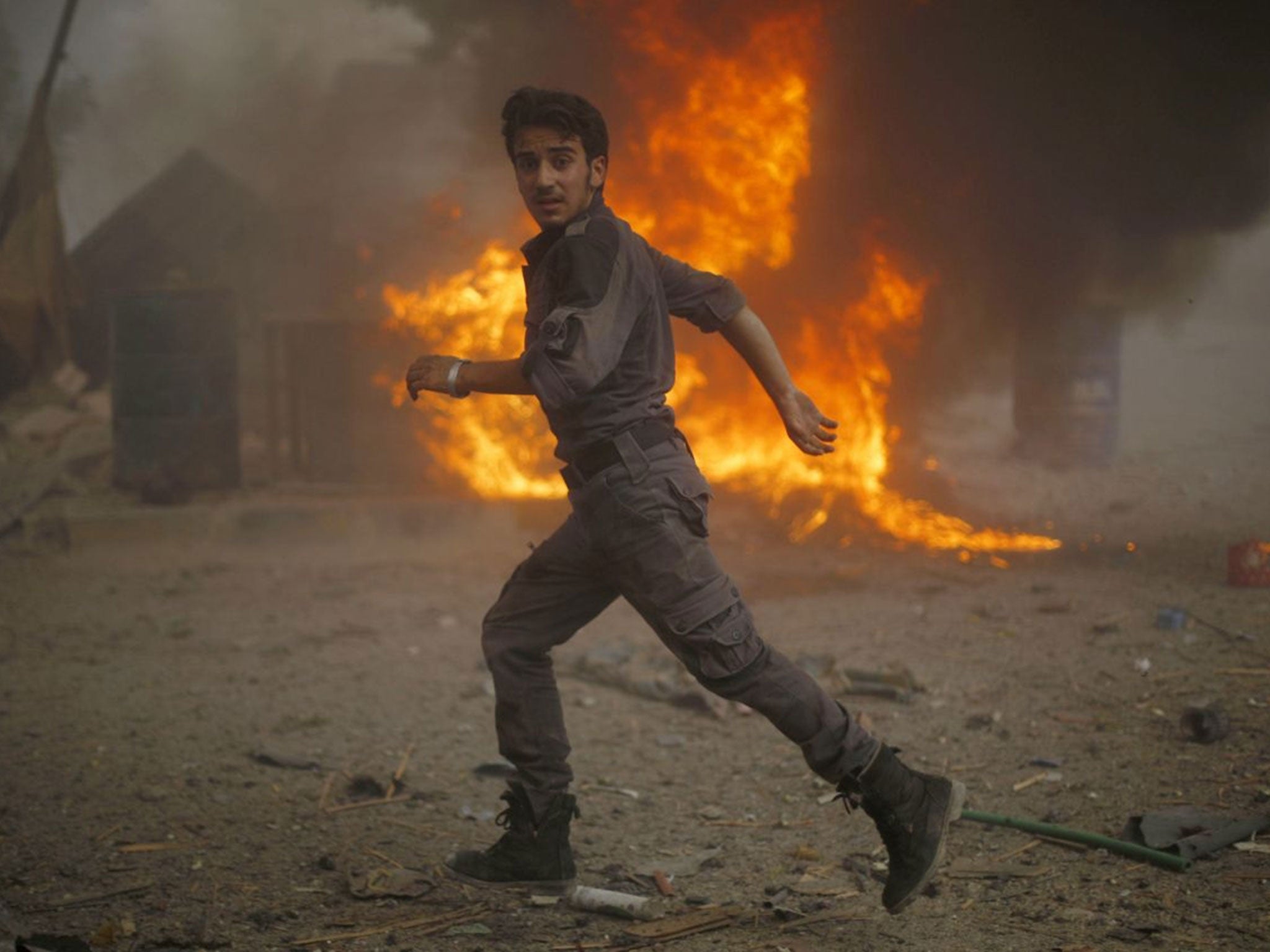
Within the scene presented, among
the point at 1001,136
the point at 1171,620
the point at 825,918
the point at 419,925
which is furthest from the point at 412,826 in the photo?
the point at 1001,136

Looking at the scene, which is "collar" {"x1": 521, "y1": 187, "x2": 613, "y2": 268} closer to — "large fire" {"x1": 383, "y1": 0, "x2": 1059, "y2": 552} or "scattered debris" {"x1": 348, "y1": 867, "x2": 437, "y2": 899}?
"scattered debris" {"x1": 348, "y1": 867, "x2": 437, "y2": 899}

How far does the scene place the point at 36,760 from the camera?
171 inches

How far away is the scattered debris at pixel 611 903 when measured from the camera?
3.09m

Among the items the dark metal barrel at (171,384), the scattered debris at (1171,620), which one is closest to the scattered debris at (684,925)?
the scattered debris at (1171,620)

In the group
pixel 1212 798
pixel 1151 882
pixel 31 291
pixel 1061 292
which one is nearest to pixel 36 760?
pixel 1151 882

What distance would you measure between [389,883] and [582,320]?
1688mm

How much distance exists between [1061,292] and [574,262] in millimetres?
7583

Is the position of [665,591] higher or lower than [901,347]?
lower

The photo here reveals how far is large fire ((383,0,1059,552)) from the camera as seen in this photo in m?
8.80

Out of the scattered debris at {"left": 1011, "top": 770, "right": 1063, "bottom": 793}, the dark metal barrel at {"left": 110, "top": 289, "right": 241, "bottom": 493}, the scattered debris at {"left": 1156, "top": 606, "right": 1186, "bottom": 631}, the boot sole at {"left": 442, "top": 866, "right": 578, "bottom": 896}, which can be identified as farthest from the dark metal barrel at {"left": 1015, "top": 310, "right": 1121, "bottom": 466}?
the boot sole at {"left": 442, "top": 866, "right": 578, "bottom": 896}

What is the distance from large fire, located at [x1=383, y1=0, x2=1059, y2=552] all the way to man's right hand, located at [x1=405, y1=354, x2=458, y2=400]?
19.4 feet

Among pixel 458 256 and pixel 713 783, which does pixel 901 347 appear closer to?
pixel 458 256

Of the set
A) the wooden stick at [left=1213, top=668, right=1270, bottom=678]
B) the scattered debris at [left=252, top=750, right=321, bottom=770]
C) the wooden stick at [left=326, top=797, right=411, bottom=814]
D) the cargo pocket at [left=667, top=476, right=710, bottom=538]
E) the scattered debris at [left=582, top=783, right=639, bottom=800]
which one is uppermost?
the cargo pocket at [left=667, top=476, right=710, bottom=538]

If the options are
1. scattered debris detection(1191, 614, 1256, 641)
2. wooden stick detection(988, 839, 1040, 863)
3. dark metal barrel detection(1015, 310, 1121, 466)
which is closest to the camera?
wooden stick detection(988, 839, 1040, 863)
